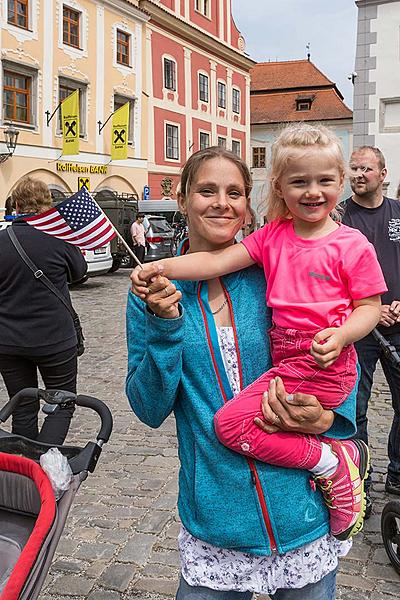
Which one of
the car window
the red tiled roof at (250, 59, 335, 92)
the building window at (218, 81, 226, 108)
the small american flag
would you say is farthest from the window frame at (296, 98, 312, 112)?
the small american flag

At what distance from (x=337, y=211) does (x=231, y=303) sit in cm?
58

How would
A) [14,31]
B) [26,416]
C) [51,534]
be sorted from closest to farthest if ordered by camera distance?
[51,534], [26,416], [14,31]

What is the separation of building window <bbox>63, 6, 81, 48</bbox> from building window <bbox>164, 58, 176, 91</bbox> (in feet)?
22.7

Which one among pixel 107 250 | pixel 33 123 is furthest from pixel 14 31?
pixel 107 250

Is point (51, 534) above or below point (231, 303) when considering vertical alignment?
below

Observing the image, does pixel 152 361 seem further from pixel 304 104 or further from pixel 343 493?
pixel 304 104

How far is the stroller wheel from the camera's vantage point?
3.42 metres

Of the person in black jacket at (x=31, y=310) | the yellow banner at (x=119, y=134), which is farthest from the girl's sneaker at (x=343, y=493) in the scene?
the yellow banner at (x=119, y=134)

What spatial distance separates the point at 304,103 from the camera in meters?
49.2

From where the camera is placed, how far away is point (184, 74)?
3438cm

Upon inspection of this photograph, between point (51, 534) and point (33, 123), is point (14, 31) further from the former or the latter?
point (51, 534)

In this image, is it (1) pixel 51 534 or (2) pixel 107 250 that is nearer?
(1) pixel 51 534

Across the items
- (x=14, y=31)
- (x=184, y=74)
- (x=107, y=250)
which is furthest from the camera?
(x=184, y=74)

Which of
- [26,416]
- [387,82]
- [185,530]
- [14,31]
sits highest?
[14,31]
